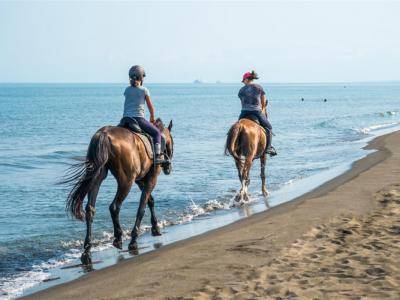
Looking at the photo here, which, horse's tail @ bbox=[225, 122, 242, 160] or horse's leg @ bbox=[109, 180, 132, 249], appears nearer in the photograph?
horse's leg @ bbox=[109, 180, 132, 249]

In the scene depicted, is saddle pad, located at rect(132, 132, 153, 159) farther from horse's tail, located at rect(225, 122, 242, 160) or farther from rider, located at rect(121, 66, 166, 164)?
horse's tail, located at rect(225, 122, 242, 160)

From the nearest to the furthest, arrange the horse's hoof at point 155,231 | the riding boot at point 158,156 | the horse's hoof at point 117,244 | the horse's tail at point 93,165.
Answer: the horse's tail at point 93,165 < the horse's hoof at point 117,244 < the riding boot at point 158,156 < the horse's hoof at point 155,231

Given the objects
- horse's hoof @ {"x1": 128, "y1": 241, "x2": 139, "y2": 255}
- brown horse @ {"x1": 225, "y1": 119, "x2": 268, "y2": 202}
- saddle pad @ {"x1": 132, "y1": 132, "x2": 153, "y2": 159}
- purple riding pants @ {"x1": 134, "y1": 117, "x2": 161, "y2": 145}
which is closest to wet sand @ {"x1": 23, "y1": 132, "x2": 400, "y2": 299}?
horse's hoof @ {"x1": 128, "y1": 241, "x2": 139, "y2": 255}

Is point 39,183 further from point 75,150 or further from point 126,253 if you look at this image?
point 75,150

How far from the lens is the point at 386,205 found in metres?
11.7

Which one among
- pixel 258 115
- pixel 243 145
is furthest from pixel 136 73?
pixel 258 115

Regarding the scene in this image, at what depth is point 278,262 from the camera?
8.02 metres

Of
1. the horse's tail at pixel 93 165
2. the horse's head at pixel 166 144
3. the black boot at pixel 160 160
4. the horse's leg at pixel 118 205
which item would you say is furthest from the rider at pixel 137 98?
the horse's leg at pixel 118 205

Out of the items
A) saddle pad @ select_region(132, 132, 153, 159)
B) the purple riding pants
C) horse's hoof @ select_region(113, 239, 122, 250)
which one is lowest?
horse's hoof @ select_region(113, 239, 122, 250)

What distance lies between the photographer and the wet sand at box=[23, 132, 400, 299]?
6879mm

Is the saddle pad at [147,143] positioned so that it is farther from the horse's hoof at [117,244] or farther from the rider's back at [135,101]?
the horse's hoof at [117,244]

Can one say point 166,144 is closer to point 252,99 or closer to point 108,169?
point 108,169

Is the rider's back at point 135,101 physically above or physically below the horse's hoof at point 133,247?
above

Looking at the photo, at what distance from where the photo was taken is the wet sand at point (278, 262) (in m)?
6.88
